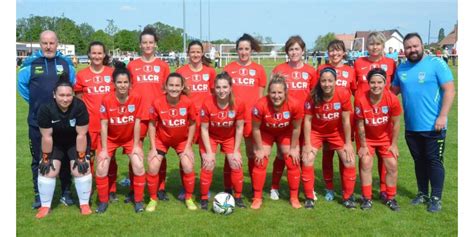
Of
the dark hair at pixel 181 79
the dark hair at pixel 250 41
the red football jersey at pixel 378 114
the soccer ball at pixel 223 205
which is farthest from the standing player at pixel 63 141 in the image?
the red football jersey at pixel 378 114

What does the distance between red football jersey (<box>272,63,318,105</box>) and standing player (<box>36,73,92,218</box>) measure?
2500 millimetres

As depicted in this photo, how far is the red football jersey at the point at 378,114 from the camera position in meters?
5.13

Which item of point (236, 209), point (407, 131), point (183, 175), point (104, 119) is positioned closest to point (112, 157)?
point (104, 119)

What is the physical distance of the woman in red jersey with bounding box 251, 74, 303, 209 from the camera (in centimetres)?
513

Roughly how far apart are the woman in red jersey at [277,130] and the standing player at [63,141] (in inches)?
79.3

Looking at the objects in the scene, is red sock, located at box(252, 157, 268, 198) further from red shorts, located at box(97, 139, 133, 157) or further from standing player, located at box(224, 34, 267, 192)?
red shorts, located at box(97, 139, 133, 157)

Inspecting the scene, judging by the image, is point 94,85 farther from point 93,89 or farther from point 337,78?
point 337,78

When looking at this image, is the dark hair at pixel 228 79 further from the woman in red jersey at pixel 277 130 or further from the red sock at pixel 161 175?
the red sock at pixel 161 175

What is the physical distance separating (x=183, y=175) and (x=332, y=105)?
6.64 feet

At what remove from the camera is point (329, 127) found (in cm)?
534

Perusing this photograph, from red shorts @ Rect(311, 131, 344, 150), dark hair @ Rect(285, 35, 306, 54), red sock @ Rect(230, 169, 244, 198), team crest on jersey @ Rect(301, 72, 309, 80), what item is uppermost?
dark hair @ Rect(285, 35, 306, 54)

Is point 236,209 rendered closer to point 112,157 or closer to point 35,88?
point 112,157

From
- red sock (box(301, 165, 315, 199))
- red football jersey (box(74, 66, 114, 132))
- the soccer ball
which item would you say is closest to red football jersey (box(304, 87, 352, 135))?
red sock (box(301, 165, 315, 199))

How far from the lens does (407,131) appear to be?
17.5ft
